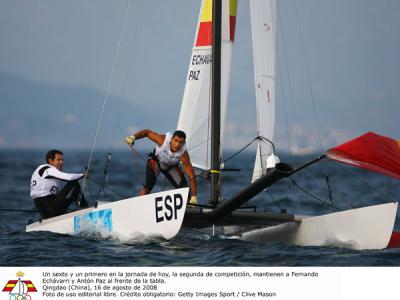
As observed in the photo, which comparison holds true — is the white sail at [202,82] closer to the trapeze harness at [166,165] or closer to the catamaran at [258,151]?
the catamaran at [258,151]

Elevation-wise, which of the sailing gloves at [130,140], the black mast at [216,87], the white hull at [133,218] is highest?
the black mast at [216,87]

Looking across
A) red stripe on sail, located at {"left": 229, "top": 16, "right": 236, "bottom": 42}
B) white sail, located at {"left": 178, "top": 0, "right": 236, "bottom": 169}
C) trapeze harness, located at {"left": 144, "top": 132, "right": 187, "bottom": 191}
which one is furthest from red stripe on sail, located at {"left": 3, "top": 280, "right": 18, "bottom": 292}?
red stripe on sail, located at {"left": 229, "top": 16, "right": 236, "bottom": 42}

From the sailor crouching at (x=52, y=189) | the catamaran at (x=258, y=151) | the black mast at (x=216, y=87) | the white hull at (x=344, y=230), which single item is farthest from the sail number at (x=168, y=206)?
the white hull at (x=344, y=230)

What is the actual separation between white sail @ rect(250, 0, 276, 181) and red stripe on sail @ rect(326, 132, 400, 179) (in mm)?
1420

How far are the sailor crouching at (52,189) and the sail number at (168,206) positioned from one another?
0.90 m

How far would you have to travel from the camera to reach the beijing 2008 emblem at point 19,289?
229 inches

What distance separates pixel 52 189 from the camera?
7820 mm

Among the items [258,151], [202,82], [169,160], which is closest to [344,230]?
[258,151]

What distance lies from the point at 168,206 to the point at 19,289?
65.5 inches

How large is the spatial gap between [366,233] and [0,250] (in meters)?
3.19

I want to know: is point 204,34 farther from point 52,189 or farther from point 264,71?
point 52,189

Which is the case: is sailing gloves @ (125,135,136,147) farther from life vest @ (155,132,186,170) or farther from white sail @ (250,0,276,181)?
white sail @ (250,0,276,181)

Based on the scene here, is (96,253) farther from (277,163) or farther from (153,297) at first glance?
(277,163)

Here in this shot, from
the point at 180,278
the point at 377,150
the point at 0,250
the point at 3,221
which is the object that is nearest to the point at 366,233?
the point at 377,150
